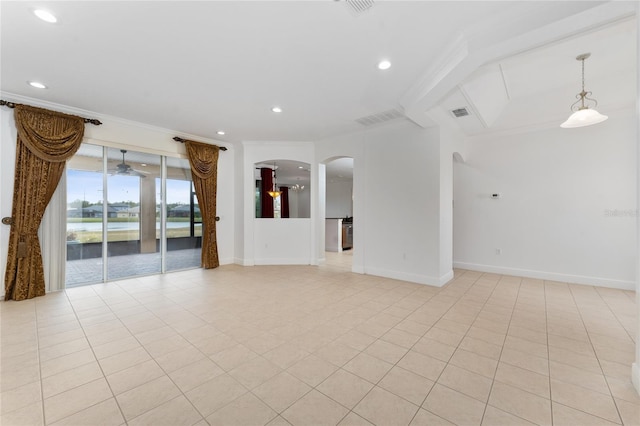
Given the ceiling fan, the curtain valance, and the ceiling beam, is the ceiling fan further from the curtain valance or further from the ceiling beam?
the ceiling beam

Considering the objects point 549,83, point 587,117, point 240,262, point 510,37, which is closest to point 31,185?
point 240,262

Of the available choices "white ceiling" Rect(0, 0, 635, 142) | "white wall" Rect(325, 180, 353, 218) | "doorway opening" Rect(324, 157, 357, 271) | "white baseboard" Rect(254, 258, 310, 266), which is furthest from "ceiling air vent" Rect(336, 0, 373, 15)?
"white wall" Rect(325, 180, 353, 218)

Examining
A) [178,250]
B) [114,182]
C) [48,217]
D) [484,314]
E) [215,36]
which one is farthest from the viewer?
[178,250]

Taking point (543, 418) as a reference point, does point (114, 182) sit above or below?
above

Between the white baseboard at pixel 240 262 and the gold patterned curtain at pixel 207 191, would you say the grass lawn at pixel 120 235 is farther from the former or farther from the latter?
the white baseboard at pixel 240 262

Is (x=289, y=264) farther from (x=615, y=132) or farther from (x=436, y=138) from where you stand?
(x=615, y=132)

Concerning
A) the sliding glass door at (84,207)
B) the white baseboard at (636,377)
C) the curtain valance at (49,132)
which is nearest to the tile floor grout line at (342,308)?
the white baseboard at (636,377)

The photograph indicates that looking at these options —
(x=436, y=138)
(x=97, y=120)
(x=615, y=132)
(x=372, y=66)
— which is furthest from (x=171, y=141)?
(x=615, y=132)

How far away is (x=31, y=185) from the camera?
3.88m

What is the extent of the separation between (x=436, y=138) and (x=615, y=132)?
300cm

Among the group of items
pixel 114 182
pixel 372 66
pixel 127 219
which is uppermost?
pixel 372 66

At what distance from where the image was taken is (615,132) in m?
4.45

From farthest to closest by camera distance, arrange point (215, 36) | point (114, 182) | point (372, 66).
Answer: point (114, 182) < point (372, 66) < point (215, 36)

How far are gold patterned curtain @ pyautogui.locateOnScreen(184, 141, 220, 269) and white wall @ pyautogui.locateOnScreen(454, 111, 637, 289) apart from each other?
564 centimetres
